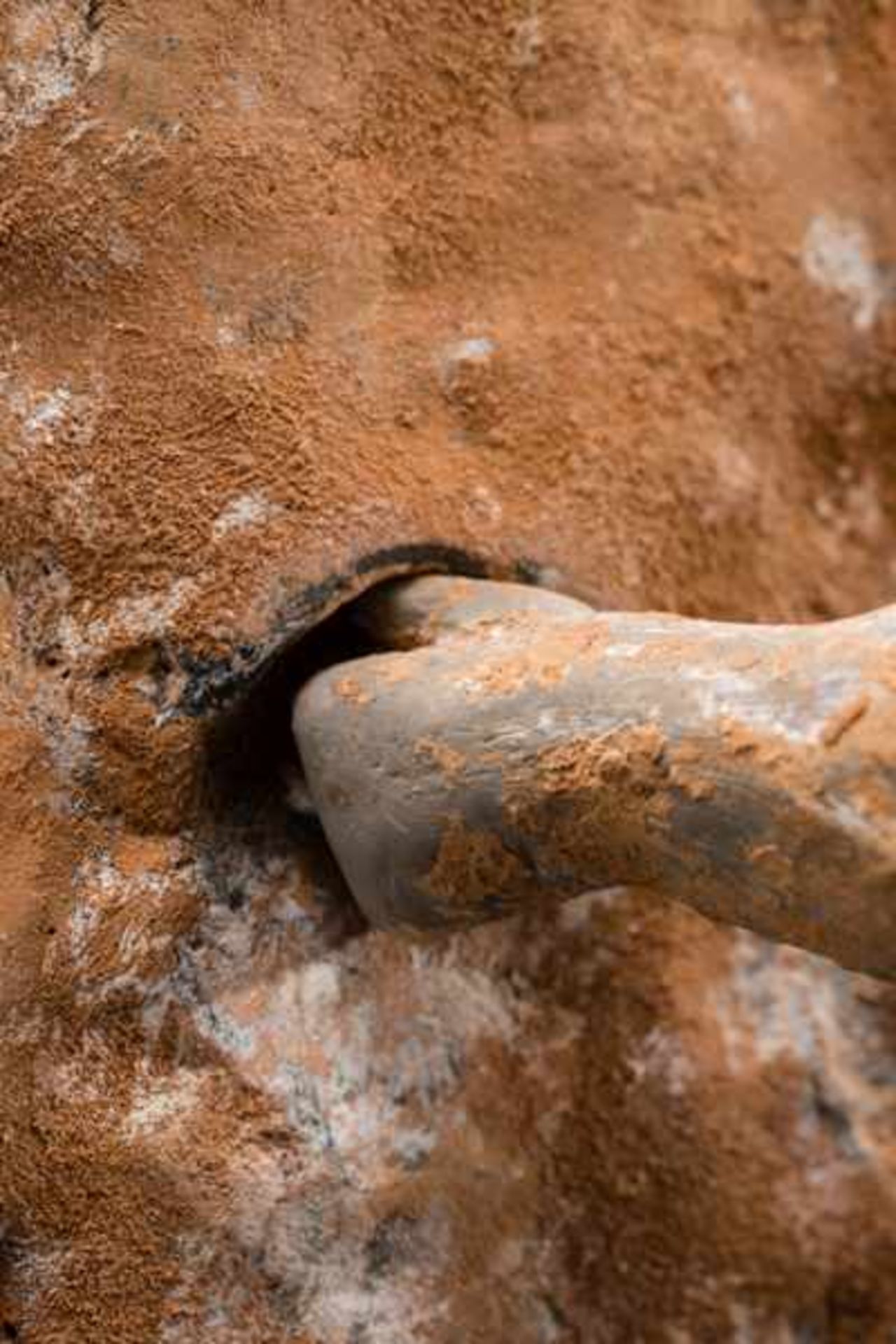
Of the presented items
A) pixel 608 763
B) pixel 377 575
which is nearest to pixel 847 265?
pixel 377 575

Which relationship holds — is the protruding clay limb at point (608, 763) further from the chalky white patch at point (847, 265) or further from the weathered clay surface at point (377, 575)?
the chalky white patch at point (847, 265)

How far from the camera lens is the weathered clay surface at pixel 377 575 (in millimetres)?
1174

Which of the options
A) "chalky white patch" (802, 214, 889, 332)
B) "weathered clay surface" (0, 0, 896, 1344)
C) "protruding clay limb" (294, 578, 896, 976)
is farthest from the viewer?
"chalky white patch" (802, 214, 889, 332)

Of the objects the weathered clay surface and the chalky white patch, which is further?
the chalky white patch

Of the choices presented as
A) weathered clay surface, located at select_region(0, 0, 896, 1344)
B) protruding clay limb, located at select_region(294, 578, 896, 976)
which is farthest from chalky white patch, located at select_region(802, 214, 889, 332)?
protruding clay limb, located at select_region(294, 578, 896, 976)

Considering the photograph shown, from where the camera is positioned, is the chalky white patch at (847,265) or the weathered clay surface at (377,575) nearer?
the weathered clay surface at (377,575)

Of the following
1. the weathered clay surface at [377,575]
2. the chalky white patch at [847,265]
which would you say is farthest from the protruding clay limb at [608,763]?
the chalky white patch at [847,265]

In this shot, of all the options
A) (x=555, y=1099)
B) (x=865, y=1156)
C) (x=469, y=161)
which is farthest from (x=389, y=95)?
(x=865, y=1156)

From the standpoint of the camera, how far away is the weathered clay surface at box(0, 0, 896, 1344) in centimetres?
117

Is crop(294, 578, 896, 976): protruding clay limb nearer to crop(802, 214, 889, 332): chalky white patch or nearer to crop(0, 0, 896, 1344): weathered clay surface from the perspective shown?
crop(0, 0, 896, 1344): weathered clay surface

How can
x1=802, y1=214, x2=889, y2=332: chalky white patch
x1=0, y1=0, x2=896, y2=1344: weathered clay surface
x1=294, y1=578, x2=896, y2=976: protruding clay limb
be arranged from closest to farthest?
x1=294, y1=578, x2=896, y2=976: protruding clay limb → x1=0, y1=0, x2=896, y2=1344: weathered clay surface → x1=802, y1=214, x2=889, y2=332: chalky white patch

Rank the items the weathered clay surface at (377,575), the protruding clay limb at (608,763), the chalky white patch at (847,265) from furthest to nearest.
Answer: the chalky white patch at (847,265) → the weathered clay surface at (377,575) → the protruding clay limb at (608,763)

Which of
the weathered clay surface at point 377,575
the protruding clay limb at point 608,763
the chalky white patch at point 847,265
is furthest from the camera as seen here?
the chalky white patch at point 847,265

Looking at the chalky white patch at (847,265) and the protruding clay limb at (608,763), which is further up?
the protruding clay limb at (608,763)
